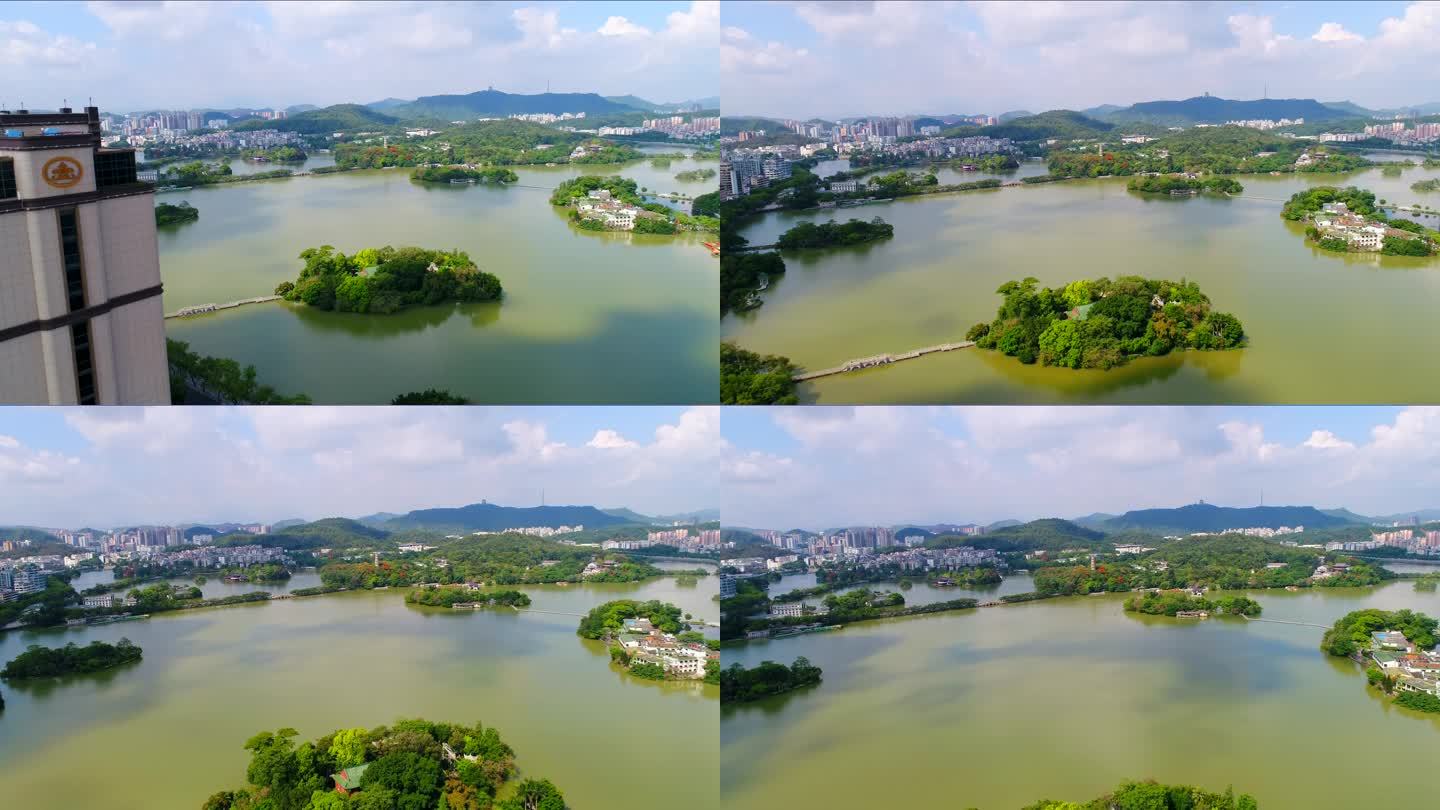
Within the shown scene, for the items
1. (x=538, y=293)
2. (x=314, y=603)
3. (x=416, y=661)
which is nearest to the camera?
(x=416, y=661)

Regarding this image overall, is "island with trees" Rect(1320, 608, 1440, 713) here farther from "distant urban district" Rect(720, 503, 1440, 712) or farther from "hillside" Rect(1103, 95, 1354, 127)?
"hillside" Rect(1103, 95, 1354, 127)

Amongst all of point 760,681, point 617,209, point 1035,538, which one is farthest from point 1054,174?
point 760,681

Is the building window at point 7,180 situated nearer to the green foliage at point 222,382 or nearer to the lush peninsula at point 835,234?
the green foliage at point 222,382

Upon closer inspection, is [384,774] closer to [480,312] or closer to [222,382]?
[222,382]

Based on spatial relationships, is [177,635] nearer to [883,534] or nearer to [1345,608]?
[883,534]

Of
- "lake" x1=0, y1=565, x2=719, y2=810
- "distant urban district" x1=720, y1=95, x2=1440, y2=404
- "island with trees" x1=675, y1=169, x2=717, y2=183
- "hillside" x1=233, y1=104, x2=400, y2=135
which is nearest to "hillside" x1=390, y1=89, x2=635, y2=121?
"hillside" x1=233, y1=104, x2=400, y2=135

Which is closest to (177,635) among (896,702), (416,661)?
(416,661)
